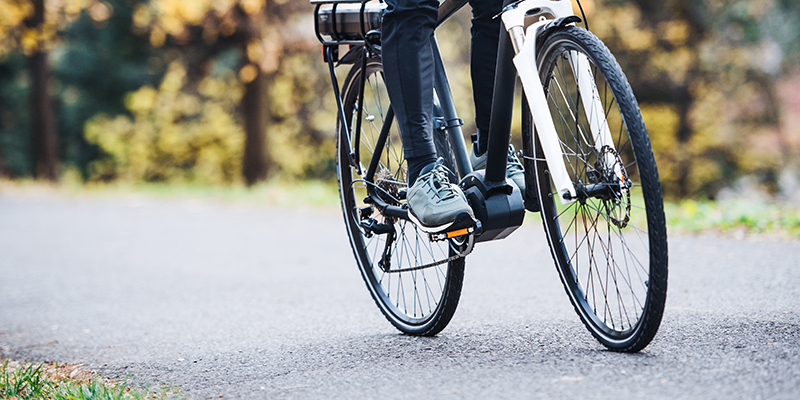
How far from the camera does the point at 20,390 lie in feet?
8.55

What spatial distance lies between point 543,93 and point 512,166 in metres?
0.43

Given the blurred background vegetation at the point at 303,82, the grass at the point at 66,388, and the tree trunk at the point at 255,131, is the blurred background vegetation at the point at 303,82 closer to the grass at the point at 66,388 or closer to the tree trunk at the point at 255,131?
the tree trunk at the point at 255,131

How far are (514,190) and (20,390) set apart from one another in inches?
75.6

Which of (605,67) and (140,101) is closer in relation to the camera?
(605,67)

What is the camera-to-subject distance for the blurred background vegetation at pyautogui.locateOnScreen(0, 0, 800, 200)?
45.4 feet

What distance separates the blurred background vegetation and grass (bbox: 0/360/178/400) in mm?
9469

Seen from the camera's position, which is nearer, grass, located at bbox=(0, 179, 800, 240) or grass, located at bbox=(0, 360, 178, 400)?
grass, located at bbox=(0, 360, 178, 400)

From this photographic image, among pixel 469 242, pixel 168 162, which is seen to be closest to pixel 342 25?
pixel 469 242

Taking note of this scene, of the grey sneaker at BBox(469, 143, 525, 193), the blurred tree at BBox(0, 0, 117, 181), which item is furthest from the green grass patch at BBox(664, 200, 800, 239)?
the blurred tree at BBox(0, 0, 117, 181)

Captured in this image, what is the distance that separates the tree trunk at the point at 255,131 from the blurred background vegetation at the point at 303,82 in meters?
0.03

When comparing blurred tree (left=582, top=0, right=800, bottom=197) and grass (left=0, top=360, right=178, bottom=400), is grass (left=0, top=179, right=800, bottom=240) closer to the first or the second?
grass (left=0, top=360, right=178, bottom=400)

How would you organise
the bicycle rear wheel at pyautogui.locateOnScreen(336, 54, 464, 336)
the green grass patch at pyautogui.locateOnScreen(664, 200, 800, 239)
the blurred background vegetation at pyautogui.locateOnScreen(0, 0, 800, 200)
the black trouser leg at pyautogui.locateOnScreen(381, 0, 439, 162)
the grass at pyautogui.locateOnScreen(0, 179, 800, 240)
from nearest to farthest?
the black trouser leg at pyautogui.locateOnScreen(381, 0, 439, 162) → the bicycle rear wheel at pyautogui.locateOnScreen(336, 54, 464, 336) → the green grass patch at pyautogui.locateOnScreen(664, 200, 800, 239) → the grass at pyautogui.locateOnScreen(0, 179, 800, 240) → the blurred background vegetation at pyautogui.locateOnScreen(0, 0, 800, 200)

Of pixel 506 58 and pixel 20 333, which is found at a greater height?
pixel 506 58

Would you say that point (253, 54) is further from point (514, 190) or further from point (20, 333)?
point (514, 190)
